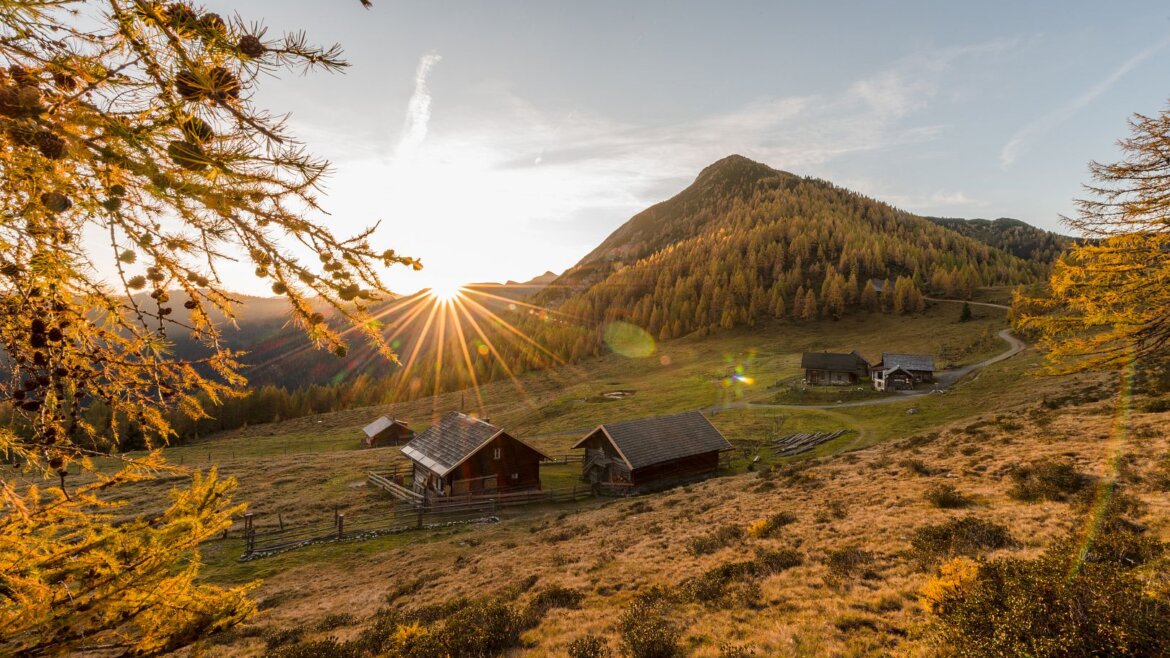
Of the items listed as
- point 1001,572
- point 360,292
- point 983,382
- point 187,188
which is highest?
point 187,188

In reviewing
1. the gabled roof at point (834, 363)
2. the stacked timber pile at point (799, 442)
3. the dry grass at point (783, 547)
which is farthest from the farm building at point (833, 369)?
the dry grass at point (783, 547)

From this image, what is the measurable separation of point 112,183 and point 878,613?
1311 cm

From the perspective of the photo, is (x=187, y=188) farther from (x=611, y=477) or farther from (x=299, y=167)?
(x=611, y=477)

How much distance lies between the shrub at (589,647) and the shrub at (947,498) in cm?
1274

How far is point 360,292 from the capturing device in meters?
3.78

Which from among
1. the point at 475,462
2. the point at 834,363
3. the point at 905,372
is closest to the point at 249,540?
the point at 475,462

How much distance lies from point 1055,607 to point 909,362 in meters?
65.2

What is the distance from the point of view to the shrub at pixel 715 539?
15383 millimetres

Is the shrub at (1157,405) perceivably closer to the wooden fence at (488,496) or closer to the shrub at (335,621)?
the wooden fence at (488,496)

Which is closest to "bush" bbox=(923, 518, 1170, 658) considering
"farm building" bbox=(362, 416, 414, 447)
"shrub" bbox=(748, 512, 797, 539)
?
"shrub" bbox=(748, 512, 797, 539)

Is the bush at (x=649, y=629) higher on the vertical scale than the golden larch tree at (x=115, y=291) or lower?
lower

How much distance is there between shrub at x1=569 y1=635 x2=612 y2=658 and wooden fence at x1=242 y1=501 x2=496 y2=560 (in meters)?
19.1

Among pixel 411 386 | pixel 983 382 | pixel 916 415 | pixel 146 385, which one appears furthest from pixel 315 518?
pixel 411 386

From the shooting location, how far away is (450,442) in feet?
111
